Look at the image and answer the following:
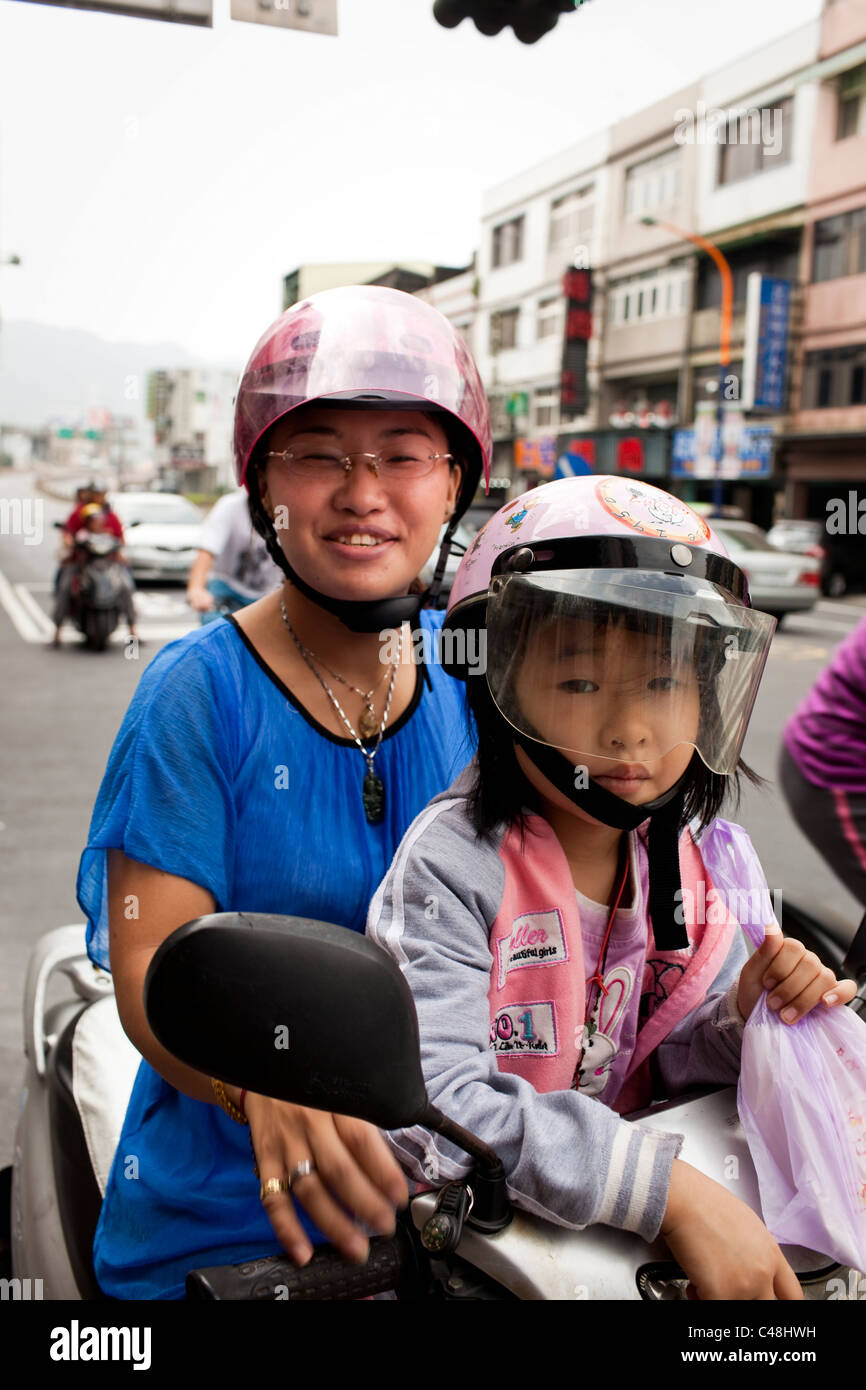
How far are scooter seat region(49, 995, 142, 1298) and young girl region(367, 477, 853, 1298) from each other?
73 cm

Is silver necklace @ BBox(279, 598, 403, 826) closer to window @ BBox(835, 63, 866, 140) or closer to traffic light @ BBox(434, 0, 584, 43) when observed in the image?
traffic light @ BBox(434, 0, 584, 43)

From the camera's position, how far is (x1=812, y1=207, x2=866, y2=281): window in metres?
24.7

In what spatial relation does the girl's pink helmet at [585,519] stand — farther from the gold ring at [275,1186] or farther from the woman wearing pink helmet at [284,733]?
the gold ring at [275,1186]

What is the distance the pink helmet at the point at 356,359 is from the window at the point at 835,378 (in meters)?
27.1

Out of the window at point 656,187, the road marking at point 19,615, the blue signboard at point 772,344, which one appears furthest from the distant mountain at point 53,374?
the blue signboard at point 772,344

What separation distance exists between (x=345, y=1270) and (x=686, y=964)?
0.48 metres

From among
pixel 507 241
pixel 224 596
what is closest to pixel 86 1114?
pixel 507 241

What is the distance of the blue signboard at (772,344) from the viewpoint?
26.4m

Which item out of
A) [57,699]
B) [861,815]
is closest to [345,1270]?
[861,815]

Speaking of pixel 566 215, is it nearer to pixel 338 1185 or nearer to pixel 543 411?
pixel 338 1185

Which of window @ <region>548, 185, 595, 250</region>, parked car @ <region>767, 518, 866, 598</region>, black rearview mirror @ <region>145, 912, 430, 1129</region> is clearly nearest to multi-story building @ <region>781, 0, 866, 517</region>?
parked car @ <region>767, 518, 866, 598</region>
